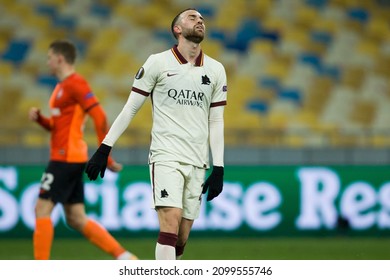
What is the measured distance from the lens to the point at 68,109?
7.81 m

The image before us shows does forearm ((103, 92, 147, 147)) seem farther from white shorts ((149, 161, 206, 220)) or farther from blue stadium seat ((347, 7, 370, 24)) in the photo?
blue stadium seat ((347, 7, 370, 24))

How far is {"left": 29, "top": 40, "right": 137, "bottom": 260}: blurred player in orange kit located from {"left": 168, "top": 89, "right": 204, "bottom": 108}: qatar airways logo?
1.67 m

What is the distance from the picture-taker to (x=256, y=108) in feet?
46.1

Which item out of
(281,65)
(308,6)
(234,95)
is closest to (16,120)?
(234,95)

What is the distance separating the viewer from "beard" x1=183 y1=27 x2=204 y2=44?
238 inches

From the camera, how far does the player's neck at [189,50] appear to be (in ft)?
20.1

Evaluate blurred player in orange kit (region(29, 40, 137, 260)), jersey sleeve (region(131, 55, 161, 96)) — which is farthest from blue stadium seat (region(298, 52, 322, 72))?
jersey sleeve (region(131, 55, 161, 96))

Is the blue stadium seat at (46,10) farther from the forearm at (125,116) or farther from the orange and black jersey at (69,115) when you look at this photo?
the forearm at (125,116)

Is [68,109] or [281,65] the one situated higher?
[281,65]

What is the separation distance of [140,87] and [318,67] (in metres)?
9.13

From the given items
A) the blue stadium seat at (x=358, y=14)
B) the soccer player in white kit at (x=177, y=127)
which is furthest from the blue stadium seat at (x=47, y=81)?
the soccer player in white kit at (x=177, y=127)

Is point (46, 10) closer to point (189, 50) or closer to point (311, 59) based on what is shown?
point (311, 59)

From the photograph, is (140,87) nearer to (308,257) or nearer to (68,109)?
(68,109)

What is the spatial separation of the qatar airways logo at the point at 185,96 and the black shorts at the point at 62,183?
2051mm
